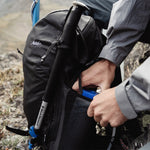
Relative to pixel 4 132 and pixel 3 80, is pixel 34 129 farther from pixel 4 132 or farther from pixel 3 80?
pixel 3 80

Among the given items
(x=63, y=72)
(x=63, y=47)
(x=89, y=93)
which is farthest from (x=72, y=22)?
(x=89, y=93)

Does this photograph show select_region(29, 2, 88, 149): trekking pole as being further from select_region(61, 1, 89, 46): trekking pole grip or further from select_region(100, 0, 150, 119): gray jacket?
select_region(100, 0, 150, 119): gray jacket

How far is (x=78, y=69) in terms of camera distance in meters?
1.10

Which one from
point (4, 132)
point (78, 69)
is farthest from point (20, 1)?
point (78, 69)

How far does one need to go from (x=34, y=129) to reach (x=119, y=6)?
0.91 meters

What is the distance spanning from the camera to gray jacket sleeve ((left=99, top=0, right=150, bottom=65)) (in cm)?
105

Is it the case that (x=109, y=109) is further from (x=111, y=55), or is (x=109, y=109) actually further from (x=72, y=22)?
(x=72, y=22)

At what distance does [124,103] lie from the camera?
0.81 m

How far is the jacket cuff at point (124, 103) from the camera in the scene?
798 mm

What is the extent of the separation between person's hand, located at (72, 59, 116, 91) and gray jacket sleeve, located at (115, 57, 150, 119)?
253 millimetres

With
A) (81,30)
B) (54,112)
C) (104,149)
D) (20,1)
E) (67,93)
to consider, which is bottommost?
(20,1)

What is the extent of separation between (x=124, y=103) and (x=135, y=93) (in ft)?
0.21

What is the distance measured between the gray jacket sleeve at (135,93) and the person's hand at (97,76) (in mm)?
253

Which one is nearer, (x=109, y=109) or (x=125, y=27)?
(x=109, y=109)
